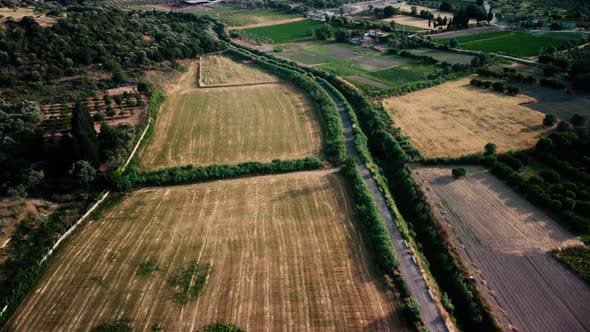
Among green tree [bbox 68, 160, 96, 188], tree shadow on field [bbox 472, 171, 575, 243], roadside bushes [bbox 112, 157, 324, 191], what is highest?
green tree [bbox 68, 160, 96, 188]

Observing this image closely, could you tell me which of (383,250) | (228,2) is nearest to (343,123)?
(383,250)

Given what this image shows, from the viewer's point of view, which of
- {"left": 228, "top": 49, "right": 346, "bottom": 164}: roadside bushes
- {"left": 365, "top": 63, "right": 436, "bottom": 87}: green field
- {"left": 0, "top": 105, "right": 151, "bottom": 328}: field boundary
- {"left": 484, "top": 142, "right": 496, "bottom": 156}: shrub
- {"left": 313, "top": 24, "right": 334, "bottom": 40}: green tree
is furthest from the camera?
{"left": 313, "top": 24, "right": 334, "bottom": 40}: green tree

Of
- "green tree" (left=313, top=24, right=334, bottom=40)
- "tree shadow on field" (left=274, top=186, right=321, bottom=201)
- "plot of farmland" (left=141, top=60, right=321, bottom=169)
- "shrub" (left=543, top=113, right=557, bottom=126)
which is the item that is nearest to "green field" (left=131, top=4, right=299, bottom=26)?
"green tree" (left=313, top=24, right=334, bottom=40)

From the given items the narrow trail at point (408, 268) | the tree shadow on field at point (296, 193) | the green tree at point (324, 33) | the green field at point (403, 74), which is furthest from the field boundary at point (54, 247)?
the green tree at point (324, 33)

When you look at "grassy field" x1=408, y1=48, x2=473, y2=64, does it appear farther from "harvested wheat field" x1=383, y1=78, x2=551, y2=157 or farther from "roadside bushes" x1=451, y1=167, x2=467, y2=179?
"roadside bushes" x1=451, y1=167, x2=467, y2=179

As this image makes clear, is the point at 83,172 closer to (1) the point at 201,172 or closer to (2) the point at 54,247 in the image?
(2) the point at 54,247

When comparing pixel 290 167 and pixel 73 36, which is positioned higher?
pixel 73 36

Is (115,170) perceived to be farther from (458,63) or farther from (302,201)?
(458,63)
